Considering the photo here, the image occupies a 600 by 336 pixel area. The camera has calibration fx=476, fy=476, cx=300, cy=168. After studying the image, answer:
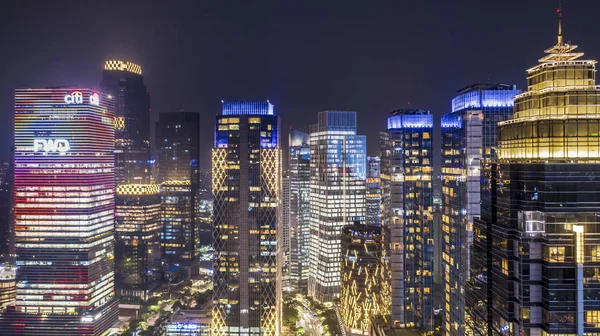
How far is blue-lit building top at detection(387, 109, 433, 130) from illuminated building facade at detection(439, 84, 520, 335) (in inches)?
1054

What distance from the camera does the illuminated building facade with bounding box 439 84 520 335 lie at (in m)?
70.6

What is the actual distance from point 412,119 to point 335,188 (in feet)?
152

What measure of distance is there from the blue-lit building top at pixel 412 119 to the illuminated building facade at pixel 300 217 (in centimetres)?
6823

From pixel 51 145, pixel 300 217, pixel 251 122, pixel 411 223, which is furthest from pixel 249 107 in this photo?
pixel 300 217

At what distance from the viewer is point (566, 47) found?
38.5 m

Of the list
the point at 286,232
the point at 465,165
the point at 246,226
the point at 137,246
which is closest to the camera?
the point at 465,165

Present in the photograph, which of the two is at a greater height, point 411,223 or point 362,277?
point 411,223

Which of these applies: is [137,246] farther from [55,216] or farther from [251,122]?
[251,122]

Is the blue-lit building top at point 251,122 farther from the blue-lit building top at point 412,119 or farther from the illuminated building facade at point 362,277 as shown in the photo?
the illuminated building facade at point 362,277

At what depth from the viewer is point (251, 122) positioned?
10931 cm

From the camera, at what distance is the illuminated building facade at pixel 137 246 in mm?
159375

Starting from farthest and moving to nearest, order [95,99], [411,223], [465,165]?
[95,99]
[411,223]
[465,165]

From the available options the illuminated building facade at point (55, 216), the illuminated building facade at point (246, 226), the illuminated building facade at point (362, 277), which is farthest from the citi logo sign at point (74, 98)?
the illuminated building facade at point (362, 277)

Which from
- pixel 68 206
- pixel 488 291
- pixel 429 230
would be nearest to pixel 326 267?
pixel 429 230
